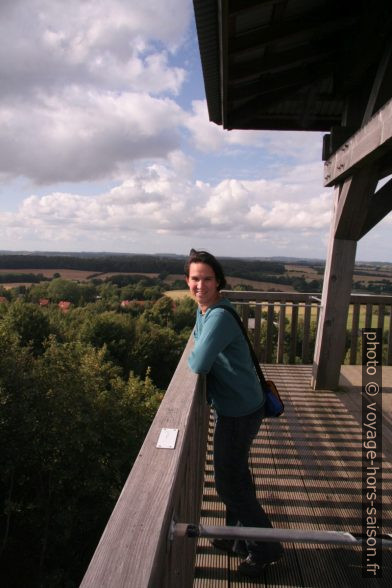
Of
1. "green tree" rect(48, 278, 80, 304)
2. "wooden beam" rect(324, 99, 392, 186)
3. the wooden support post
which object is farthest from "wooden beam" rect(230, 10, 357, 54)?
"green tree" rect(48, 278, 80, 304)

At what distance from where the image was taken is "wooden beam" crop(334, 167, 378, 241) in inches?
145

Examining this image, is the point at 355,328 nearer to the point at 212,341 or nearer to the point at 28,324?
the point at 212,341

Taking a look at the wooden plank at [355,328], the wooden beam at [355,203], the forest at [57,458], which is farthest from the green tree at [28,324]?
the wooden beam at [355,203]

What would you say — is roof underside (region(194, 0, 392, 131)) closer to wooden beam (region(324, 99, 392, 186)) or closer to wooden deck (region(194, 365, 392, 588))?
wooden beam (region(324, 99, 392, 186))

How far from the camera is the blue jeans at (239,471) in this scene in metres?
2.04

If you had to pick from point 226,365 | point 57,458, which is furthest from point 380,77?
point 57,458

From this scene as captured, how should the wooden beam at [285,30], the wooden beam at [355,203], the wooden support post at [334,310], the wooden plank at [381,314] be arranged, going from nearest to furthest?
the wooden beam at [285,30] < the wooden beam at [355,203] < the wooden support post at [334,310] < the wooden plank at [381,314]

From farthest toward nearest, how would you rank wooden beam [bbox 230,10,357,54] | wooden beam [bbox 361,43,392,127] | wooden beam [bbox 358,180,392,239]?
wooden beam [bbox 358,180,392,239] < wooden beam [bbox 361,43,392,127] < wooden beam [bbox 230,10,357,54]

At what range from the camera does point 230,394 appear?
6.57 ft

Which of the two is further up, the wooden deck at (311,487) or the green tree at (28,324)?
the wooden deck at (311,487)

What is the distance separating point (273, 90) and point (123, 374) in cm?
3803

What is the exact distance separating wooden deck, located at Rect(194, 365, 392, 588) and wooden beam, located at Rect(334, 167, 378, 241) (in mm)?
1796

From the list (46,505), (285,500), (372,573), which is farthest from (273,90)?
(46,505)

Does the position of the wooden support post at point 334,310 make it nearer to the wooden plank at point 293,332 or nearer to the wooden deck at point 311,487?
the wooden deck at point 311,487
